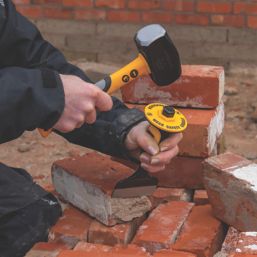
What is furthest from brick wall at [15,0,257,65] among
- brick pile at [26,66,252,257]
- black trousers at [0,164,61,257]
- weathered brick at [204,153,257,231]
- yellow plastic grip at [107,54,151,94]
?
black trousers at [0,164,61,257]

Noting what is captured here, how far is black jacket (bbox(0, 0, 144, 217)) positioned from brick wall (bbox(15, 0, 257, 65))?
9.41ft

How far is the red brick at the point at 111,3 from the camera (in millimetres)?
5812

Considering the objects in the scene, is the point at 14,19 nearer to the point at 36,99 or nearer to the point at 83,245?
the point at 36,99

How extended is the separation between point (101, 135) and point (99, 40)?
10.7 feet

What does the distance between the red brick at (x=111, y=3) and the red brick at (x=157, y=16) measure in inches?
8.8

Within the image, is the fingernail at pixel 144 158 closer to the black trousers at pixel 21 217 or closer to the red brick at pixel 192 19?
the black trousers at pixel 21 217

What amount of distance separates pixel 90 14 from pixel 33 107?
3703 millimetres

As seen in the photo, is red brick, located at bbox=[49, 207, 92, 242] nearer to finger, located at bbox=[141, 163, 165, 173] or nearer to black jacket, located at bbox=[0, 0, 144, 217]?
black jacket, located at bbox=[0, 0, 144, 217]

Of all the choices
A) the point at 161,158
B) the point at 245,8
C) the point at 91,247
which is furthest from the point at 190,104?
the point at 245,8

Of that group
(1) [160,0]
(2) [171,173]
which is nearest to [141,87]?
(2) [171,173]

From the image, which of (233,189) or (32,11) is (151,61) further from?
(32,11)

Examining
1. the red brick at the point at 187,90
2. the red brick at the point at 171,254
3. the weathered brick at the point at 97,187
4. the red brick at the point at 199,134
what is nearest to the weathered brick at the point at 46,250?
the weathered brick at the point at 97,187

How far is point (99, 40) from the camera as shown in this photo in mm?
6027

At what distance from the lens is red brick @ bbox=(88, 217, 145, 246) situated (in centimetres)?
281
